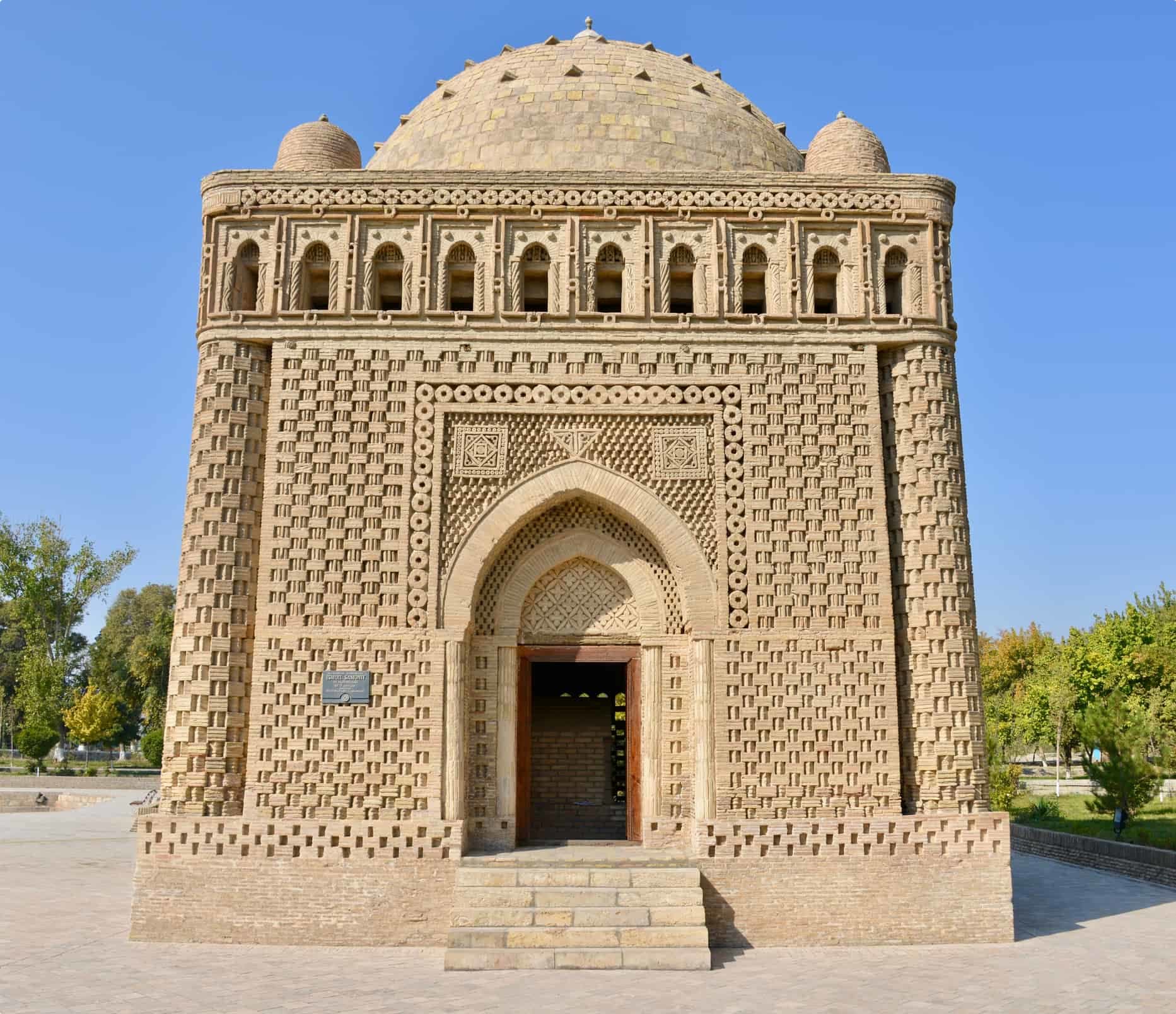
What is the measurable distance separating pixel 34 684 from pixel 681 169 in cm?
3074

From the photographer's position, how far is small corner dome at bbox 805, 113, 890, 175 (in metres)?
11.5

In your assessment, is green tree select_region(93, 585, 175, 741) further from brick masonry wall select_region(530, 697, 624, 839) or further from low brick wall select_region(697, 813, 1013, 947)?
low brick wall select_region(697, 813, 1013, 947)

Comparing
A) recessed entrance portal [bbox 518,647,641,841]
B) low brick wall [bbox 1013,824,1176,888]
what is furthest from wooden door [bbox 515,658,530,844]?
low brick wall [bbox 1013,824,1176,888]

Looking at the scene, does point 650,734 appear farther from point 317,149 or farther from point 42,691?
point 42,691

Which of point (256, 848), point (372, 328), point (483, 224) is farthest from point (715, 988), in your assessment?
point (483, 224)

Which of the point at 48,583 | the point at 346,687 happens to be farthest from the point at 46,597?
the point at 346,687

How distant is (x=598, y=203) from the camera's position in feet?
A: 35.9

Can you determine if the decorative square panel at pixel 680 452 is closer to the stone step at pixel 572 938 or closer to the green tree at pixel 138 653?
the stone step at pixel 572 938

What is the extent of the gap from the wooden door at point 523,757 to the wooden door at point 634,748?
3.42 ft

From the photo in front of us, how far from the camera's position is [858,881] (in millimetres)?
9617

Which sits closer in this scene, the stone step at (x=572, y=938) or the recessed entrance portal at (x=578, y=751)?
the stone step at (x=572, y=938)

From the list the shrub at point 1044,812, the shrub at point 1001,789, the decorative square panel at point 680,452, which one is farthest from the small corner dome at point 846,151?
the shrub at point 1044,812

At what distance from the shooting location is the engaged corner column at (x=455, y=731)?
972 centimetres

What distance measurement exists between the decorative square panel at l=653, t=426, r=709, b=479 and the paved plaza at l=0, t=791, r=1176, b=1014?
4.58 meters
